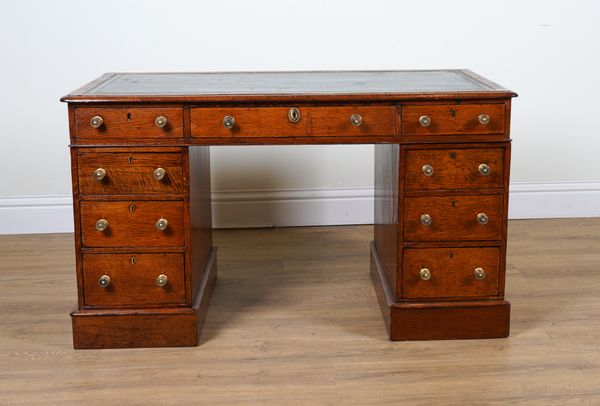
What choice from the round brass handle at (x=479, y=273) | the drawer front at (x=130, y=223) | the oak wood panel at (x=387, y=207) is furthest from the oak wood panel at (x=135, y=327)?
the round brass handle at (x=479, y=273)

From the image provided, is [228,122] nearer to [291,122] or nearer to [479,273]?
[291,122]

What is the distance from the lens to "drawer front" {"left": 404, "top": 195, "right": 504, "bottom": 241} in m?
2.82

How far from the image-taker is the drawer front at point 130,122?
2705 millimetres

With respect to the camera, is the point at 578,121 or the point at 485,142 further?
the point at 578,121

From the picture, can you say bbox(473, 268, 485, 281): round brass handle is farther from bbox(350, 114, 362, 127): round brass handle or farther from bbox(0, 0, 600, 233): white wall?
bbox(0, 0, 600, 233): white wall

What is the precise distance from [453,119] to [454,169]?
0.16 meters

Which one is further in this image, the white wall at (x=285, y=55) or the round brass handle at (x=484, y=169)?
the white wall at (x=285, y=55)

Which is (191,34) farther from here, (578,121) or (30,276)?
(578,121)

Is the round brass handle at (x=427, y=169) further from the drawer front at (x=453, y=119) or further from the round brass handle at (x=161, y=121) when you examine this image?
the round brass handle at (x=161, y=121)

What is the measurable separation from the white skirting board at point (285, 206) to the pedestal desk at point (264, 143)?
4.21ft

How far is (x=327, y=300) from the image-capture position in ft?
10.7

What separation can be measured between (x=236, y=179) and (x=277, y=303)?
1092 millimetres

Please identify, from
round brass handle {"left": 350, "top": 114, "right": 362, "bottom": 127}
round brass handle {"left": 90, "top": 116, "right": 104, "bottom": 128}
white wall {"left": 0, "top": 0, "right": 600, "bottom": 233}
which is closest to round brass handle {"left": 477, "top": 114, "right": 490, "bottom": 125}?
round brass handle {"left": 350, "top": 114, "right": 362, "bottom": 127}

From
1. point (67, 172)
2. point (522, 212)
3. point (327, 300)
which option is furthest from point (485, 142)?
point (67, 172)
